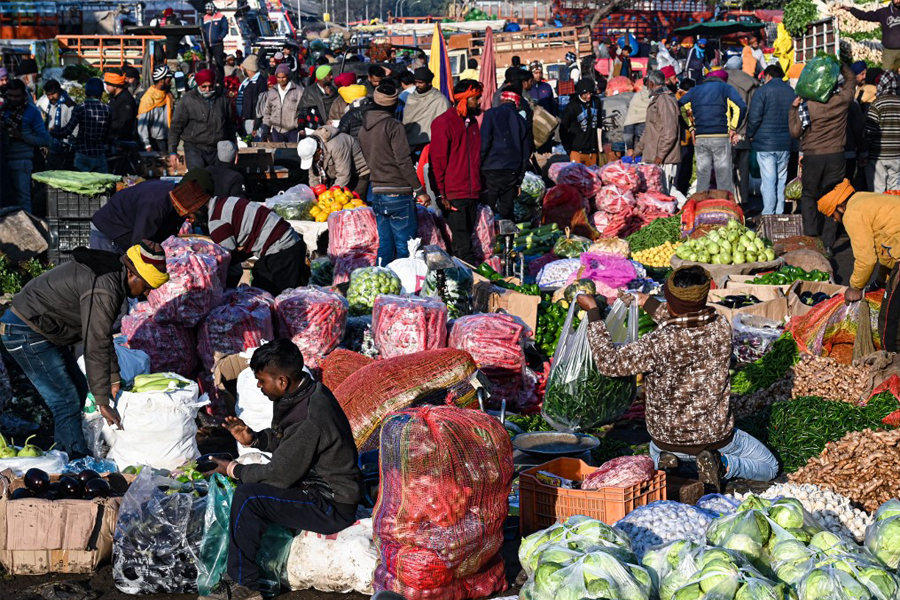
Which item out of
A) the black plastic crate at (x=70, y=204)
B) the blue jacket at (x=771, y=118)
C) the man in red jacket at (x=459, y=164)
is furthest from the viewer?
the blue jacket at (x=771, y=118)

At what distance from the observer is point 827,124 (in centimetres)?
1179

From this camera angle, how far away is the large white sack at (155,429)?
20.0 feet

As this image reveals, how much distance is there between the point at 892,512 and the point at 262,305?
4.46 meters

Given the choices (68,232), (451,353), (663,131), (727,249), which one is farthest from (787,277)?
(68,232)

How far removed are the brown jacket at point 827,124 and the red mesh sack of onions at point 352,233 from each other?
516 centimetres

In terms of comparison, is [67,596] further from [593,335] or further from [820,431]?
[820,431]

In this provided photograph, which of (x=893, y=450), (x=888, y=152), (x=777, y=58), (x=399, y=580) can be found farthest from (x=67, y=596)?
(x=777, y=58)

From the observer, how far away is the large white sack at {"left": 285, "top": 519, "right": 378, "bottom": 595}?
16.3 feet

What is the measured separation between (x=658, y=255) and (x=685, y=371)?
5918 mm

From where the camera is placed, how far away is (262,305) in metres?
7.53

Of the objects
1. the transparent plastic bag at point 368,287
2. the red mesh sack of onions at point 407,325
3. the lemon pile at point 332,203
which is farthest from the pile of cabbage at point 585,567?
the lemon pile at point 332,203

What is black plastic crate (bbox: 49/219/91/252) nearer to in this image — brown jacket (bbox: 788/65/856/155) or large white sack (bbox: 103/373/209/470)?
large white sack (bbox: 103/373/209/470)

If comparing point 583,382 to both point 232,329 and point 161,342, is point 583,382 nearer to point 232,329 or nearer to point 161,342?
point 232,329

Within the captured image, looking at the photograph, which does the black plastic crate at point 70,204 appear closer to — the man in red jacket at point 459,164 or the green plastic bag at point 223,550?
the man in red jacket at point 459,164
